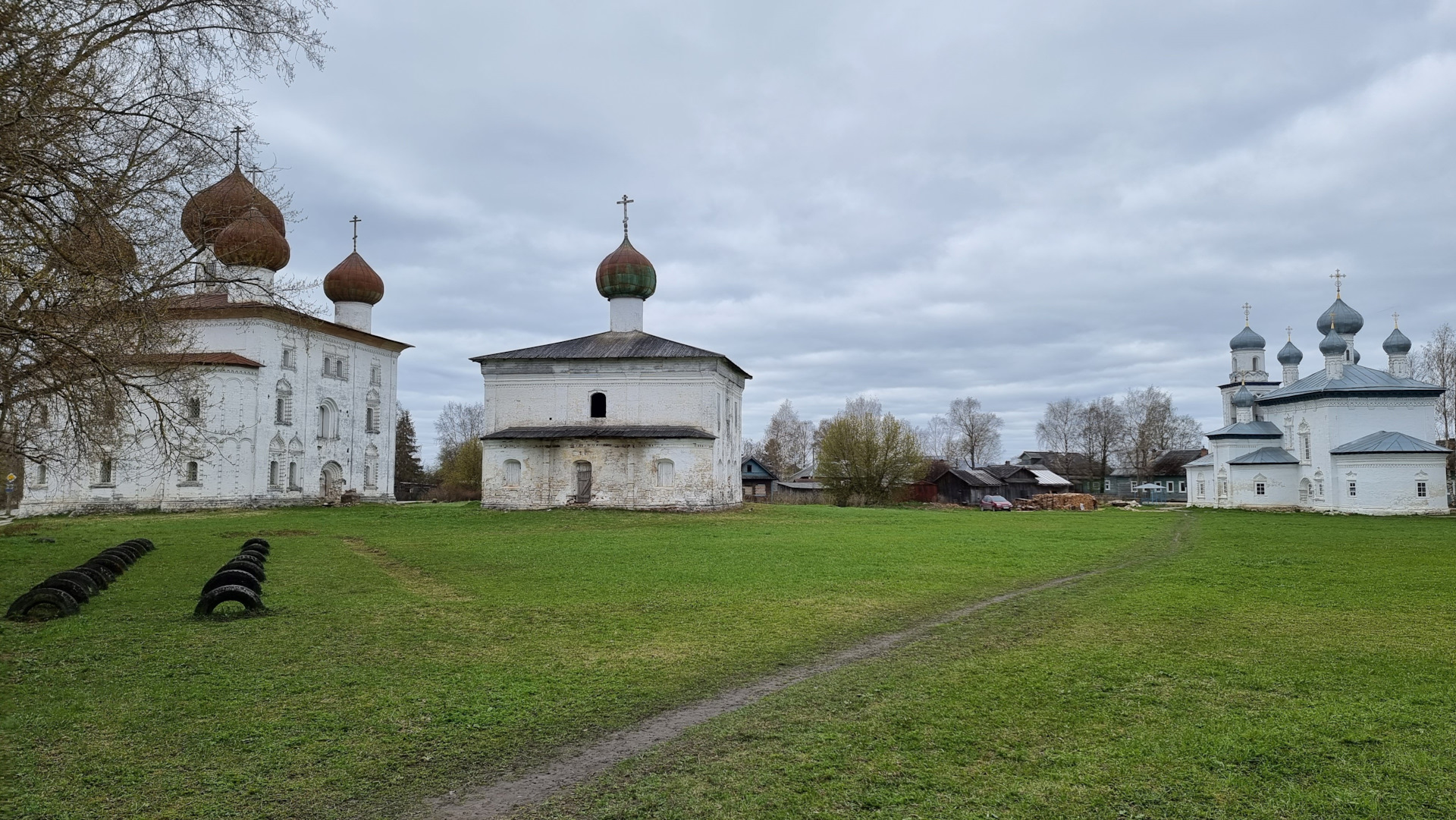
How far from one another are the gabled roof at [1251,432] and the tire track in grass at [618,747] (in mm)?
39570

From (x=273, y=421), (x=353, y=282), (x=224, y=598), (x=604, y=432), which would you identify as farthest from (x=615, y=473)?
(x=224, y=598)

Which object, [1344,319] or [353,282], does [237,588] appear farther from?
[1344,319]

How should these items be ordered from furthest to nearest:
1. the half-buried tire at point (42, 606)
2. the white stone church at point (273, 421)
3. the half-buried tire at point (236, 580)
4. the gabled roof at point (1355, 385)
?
1. the gabled roof at point (1355, 385)
2. the white stone church at point (273, 421)
3. the half-buried tire at point (236, 580)
4. the half-buried tire at point (42, 606)

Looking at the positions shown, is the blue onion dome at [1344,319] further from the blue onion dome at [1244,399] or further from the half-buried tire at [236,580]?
the half-buried tire at [236,580]

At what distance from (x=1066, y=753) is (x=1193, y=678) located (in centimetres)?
239

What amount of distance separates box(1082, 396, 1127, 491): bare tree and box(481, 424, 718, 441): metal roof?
5555 cm

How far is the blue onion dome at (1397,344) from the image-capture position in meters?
39.6

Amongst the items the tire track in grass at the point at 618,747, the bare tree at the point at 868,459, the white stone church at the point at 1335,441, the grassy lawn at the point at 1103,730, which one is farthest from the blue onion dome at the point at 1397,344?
the tire track in grass at the point at 618,747

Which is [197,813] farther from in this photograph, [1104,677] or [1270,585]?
[1270,585]

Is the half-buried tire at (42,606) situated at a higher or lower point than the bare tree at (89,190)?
lower

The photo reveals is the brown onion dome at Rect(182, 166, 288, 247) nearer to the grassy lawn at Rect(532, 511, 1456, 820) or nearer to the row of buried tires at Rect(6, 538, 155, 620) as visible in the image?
the row of buried tires at Rect(6, 538, 155, 620)

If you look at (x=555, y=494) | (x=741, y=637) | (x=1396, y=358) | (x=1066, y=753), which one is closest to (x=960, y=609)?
(x=741, y=637)

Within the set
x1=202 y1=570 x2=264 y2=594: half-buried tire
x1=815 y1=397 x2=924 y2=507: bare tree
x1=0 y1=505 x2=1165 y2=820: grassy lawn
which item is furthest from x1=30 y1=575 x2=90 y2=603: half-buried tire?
x1=815 y1=397 x2=924 y2=507: bare tree

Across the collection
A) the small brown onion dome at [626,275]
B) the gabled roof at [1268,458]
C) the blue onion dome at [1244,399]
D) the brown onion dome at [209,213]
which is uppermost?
the small brown onion dome at [626,275]
